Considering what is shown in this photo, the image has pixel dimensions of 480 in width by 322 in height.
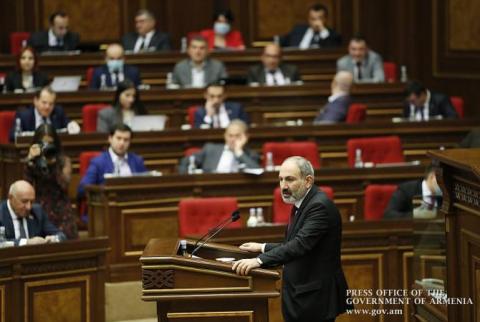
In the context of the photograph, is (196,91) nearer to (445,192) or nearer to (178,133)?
(178,133)

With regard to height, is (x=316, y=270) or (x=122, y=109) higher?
(x=122, y=109)

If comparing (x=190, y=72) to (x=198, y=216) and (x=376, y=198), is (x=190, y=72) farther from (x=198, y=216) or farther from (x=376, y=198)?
(x=198, y=216)

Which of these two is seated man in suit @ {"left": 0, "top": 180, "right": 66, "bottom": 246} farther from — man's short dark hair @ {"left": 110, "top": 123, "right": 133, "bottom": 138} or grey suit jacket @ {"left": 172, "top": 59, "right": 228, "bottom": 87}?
grey suit jacket @ {"left": 172, "top": 59, "right": 228, "bottom": 87}

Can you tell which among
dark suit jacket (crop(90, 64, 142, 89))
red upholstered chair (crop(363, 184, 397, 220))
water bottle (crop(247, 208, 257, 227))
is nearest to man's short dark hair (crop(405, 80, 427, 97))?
red upholstered chair (crop(363, 184, 397, 220))

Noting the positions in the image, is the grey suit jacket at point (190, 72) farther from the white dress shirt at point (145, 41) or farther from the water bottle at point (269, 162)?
the water bottle at point (269, 162)

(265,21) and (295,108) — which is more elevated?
(265,21)

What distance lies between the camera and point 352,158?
1089 centimetres

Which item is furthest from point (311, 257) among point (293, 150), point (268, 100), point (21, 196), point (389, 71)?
point (389, 71)

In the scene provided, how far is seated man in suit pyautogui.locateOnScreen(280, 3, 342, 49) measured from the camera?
14586mm

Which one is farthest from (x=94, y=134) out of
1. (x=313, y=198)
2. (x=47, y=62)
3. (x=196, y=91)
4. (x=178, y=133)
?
(x=313, y=198)

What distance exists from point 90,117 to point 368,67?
3.48m

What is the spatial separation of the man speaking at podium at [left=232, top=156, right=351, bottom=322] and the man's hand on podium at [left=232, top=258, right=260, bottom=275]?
24 cm

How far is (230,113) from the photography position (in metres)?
11.9

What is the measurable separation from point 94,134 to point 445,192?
213 inches
